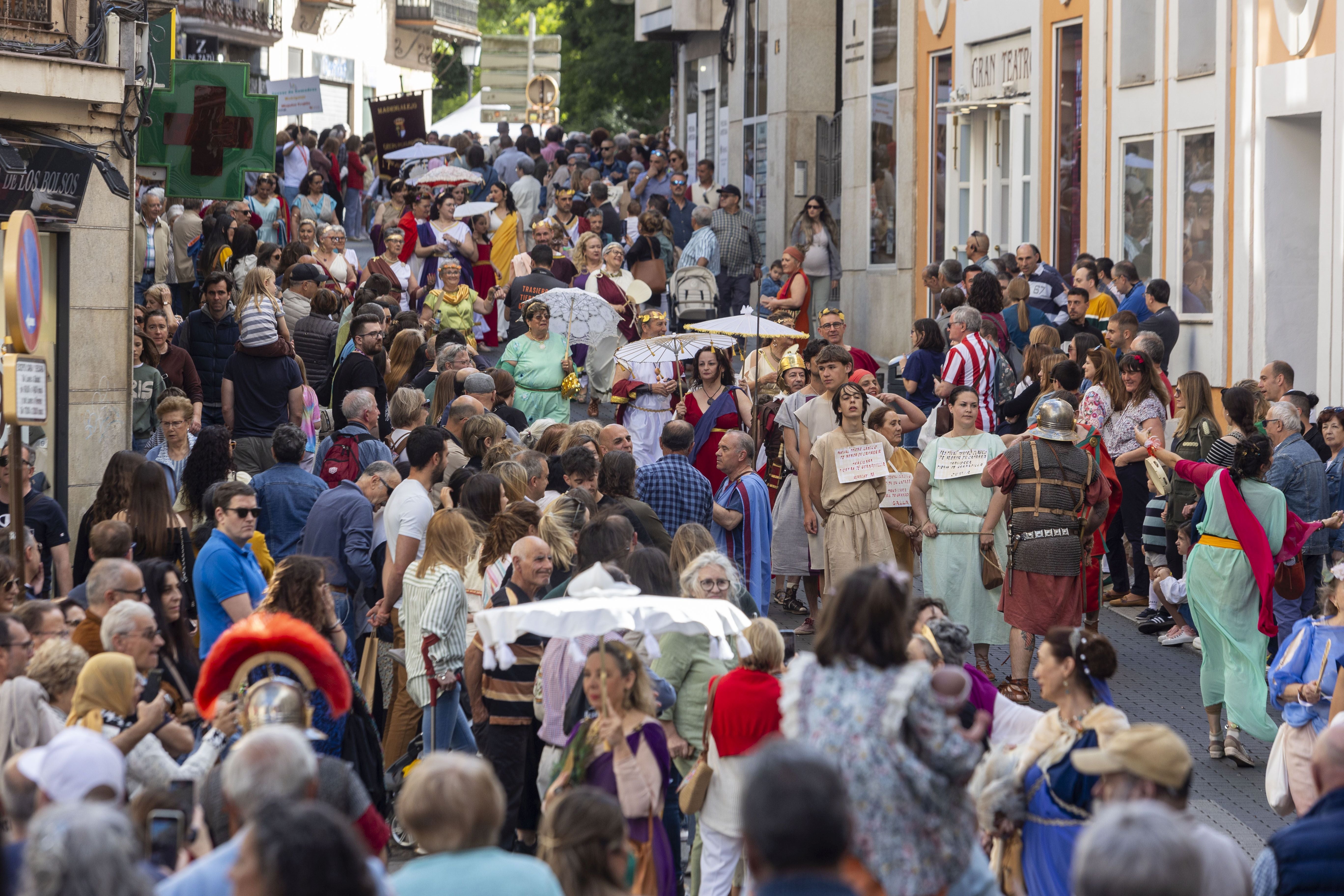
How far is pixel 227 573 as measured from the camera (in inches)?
307

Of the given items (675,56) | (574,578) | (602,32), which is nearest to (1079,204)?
(574,578)

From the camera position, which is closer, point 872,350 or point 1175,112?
point 1175,112

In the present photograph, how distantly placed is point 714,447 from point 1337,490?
14.0 feet

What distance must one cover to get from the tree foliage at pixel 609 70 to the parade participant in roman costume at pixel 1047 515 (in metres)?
39.5

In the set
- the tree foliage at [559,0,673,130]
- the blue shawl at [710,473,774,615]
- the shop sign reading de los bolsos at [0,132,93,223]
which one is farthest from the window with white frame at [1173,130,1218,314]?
the tree foliage at [559,0,673,130]

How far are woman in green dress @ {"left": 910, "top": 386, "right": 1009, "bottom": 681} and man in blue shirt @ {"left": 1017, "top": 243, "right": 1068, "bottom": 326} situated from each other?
6408mm

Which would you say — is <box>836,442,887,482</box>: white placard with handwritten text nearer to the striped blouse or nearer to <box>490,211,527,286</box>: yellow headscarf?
the striped blouse

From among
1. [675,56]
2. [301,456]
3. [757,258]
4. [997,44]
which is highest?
[675,56]

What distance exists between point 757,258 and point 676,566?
16252 millimetres

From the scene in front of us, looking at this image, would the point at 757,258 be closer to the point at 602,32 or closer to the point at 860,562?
the point at 860,562

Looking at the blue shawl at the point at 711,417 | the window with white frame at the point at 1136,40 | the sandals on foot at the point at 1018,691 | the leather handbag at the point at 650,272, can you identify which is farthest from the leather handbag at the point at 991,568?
the leather handbag at the point at 650,272

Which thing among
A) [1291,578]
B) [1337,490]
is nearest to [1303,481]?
[1337,490]

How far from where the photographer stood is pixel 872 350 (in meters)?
26.7

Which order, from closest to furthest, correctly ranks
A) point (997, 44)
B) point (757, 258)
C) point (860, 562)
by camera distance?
point (860, 562)
point (997, 44)
point (757, 258)
